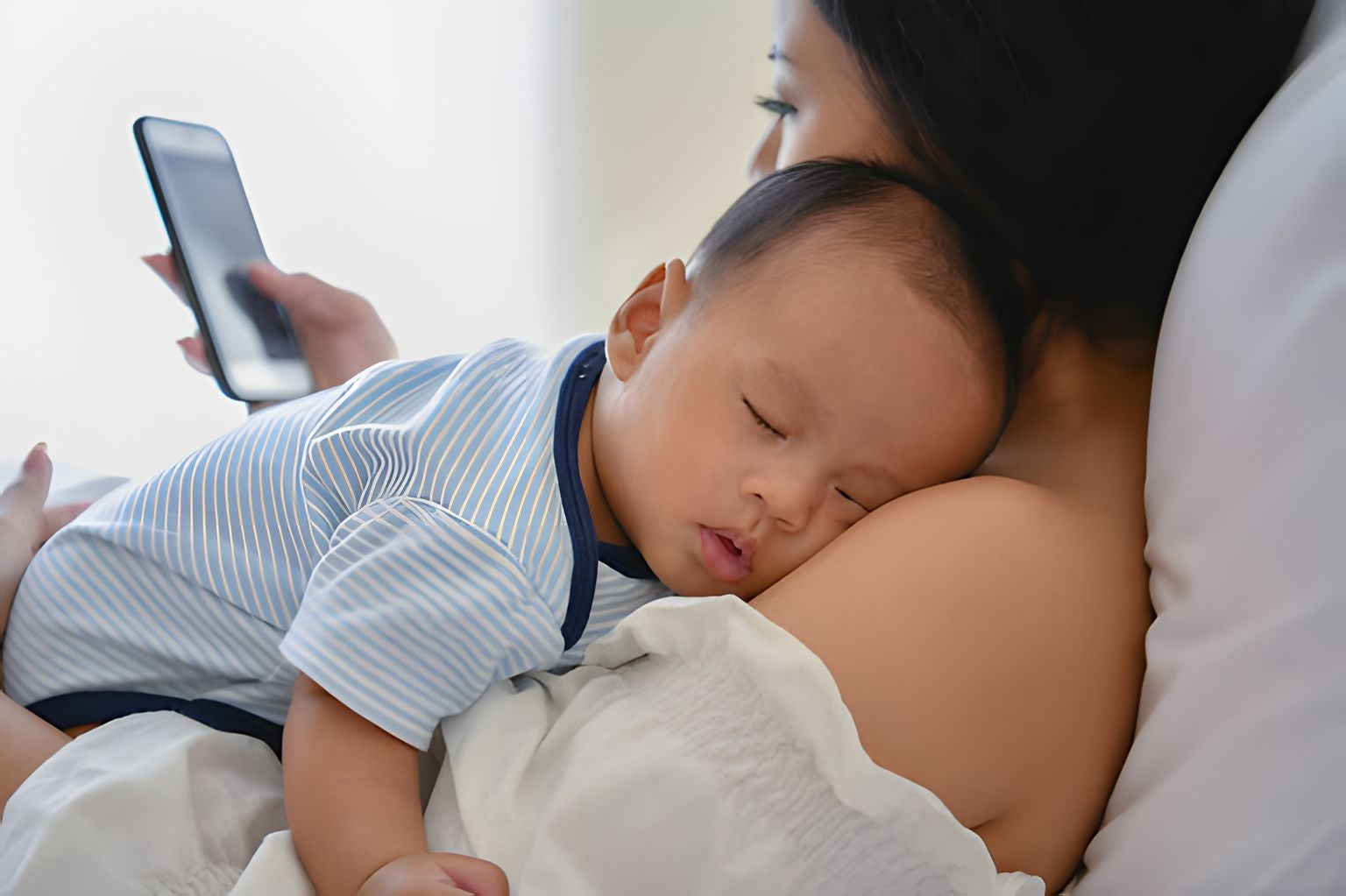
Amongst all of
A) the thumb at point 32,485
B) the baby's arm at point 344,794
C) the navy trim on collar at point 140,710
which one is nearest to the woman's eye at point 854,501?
the baby's arm at point 344,794

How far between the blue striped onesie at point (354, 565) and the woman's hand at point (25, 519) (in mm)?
54

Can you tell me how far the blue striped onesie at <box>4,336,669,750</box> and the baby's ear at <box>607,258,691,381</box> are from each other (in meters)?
0.04

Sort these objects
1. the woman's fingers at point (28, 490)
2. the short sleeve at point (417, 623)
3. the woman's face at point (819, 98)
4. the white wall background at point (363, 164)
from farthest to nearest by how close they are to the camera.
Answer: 1. the white wall background at point (363, 164)
2. the woman's fingers at point (28, 490)
3. the woman's face at point (819, 98)
4. the short sleeve at point (417, 623)

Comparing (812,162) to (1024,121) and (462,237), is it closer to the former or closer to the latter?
(1024,121)

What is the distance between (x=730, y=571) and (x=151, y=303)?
1.69 meters

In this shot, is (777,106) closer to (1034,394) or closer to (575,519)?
(1034,394)

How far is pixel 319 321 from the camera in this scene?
5.02ft

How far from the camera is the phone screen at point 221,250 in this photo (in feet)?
4.37

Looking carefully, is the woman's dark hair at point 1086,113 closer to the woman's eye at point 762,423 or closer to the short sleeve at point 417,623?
the woman's eye at point 762,423

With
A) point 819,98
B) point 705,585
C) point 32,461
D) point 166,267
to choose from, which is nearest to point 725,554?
point 705,585

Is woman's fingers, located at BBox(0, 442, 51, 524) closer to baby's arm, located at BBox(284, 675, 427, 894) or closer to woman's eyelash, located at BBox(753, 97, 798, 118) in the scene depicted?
baby's arm, located at BBox(284, 675, 427, 894)

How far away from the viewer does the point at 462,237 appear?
98.8 inches

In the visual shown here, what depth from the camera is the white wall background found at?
2.02 meters

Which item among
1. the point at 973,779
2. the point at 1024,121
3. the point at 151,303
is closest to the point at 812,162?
the point at 1024,121
